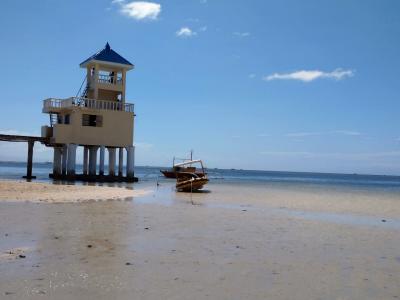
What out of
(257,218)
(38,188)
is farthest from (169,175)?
(257,218)

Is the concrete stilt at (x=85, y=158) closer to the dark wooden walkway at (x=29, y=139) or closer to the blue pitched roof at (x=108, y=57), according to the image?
the dark wooden walkway at (x=29, y=139)

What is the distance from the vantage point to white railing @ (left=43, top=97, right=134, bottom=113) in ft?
121

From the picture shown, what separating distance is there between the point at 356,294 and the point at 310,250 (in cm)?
343

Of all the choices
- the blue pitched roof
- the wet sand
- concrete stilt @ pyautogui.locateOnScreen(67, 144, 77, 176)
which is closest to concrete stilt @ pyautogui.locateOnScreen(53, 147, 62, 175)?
concrete stilt @ pyautogui.locateOnScreen(67, 144, 77, 176)

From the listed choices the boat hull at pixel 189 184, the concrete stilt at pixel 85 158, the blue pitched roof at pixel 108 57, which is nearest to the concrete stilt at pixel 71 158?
the concrete stilt at pixel 85 158

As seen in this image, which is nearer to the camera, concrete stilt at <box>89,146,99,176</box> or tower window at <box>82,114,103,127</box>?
tower window at <box>82,114,103,127</box>

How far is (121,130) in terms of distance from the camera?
126ft

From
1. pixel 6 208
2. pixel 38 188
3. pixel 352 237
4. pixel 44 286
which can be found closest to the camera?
pixel 44 286

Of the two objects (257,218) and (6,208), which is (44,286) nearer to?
(6,208)

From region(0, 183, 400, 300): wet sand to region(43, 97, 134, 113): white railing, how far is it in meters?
23.2

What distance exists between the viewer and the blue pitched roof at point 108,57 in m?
38.6

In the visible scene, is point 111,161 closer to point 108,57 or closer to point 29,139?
point 29,139

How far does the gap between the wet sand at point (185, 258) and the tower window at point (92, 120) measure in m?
23.8

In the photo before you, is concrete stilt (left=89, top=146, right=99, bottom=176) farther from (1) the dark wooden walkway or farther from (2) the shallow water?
(2) the shallow water
